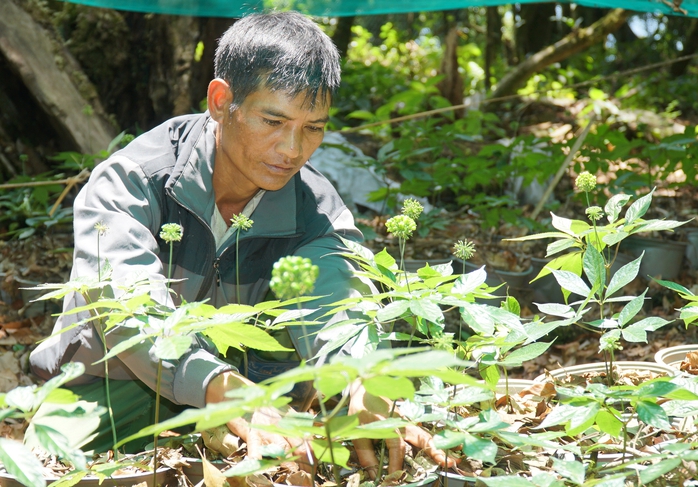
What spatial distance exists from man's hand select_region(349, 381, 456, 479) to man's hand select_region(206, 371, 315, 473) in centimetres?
10

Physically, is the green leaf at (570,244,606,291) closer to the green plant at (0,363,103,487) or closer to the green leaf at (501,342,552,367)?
the green leaf at (501,342,552,367)

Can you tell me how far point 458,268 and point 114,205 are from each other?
2138 millimetres

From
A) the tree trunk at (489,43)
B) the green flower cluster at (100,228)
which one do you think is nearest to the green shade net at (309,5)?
the green flower cluster at (100,228)

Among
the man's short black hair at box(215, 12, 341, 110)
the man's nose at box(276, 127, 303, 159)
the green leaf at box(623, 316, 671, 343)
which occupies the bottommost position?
the green leaf at box(623, 316, 671, 343)

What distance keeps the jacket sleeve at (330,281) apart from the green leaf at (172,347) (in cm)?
60

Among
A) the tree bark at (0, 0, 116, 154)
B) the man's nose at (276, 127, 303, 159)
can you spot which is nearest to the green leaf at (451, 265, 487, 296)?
the man's nose at (276, 127, 303, 159)

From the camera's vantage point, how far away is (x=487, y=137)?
19.2 feet

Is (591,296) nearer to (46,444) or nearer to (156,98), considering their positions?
(46,444)

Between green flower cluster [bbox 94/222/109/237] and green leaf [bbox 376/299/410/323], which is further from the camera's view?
green flower cluster [bbox 94/222/109/237]

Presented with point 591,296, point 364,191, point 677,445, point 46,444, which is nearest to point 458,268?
point 364,191

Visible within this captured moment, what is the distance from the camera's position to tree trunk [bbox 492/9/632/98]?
4641mm

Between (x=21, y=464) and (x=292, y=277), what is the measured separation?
0.38m

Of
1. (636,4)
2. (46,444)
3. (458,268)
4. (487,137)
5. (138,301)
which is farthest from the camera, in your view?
(487,137)

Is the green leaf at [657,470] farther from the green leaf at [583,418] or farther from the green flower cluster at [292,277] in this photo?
the green flower cluster at [292,277]
